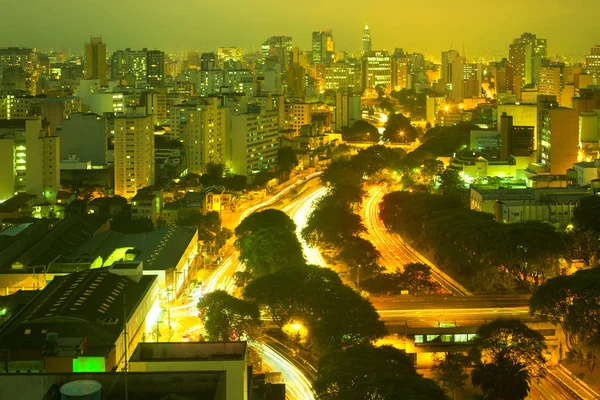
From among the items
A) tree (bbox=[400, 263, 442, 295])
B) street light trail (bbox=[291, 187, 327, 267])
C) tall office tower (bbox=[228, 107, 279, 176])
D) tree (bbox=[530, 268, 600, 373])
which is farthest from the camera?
tall office tower (bbox=[228, 107, 279, 176])

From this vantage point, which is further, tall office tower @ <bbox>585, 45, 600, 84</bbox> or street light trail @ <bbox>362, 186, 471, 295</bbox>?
tall office tower @ <bbox>585, 45, 600, 84</bbox>

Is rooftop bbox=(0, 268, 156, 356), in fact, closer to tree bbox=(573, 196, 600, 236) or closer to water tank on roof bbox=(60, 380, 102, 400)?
water tank on roof bbox=(60, 380, 102, 400)

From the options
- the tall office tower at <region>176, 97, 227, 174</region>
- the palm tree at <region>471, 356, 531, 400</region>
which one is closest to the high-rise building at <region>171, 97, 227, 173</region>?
the tall office tower at <region>176, 97, 227, 174</region>

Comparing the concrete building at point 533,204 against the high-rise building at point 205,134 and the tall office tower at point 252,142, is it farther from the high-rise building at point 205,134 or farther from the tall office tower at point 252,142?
the high-rise building at point 205,134

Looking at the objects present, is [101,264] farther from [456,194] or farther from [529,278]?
[456,194]

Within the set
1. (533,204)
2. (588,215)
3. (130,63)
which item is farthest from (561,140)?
(130,63)

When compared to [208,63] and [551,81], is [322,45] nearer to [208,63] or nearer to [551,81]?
[208,63]

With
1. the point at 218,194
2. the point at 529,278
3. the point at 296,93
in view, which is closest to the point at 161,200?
the point at 218,194
